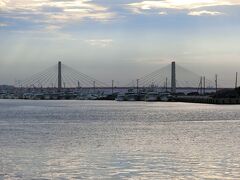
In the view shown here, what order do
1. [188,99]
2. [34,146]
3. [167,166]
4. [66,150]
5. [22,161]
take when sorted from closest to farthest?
[167,166] < [22,161] < [66,150] < [34,146] < [188,99]

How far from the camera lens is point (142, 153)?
23.1 metres

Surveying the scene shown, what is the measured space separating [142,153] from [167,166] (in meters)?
4.04

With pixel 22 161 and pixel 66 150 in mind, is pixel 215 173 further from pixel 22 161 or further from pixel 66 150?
pixel 66 150

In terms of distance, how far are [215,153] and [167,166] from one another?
4.31 m

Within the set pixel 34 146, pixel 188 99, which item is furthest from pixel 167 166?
pixel 188 99

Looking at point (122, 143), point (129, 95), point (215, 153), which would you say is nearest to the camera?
point (215, 153)

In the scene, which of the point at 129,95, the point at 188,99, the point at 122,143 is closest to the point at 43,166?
the point at 122,143

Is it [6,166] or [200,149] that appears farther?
[200,149]

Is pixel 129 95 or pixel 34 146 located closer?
pixel 34 146

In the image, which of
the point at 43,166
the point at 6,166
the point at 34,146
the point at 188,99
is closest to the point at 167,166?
the point at 43,166

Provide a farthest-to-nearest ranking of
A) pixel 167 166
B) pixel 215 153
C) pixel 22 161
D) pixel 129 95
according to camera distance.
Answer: pixel 129 95, pixel 215 153, pixel 22 161, pixel 167 166

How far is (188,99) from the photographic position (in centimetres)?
14662

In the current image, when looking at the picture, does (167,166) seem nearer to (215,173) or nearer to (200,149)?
(215,173)

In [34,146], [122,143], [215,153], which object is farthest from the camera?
[122,143]
